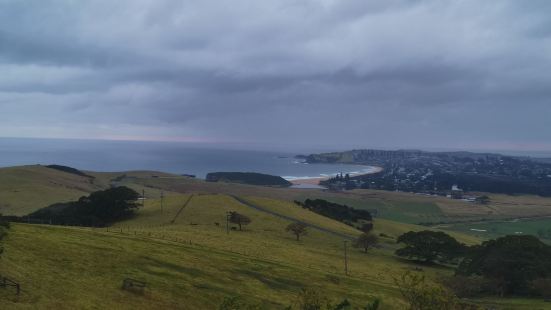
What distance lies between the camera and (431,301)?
22.5 metres

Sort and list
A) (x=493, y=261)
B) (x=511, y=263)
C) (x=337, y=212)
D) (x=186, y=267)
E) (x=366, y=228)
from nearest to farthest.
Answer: (x=186, y=267) < (x=511, y=263) < (x=493, y=261) < (x=366, y=228) < (x=337, y=212)

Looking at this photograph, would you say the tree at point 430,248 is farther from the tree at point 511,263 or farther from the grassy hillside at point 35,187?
the grassy hillside at point 35,187

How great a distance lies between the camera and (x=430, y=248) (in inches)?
3091

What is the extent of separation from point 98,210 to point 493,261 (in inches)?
2829

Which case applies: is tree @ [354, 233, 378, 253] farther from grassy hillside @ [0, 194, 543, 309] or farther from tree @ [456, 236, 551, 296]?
tree @ [456, 236, 551, 296]

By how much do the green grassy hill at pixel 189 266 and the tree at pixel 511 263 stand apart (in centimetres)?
605

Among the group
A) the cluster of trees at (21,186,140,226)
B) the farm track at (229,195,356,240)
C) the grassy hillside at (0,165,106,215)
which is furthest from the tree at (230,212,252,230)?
the grassy hillside at (0,165,106,215)

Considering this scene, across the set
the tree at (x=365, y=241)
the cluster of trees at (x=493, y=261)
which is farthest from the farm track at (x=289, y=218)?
the cluster of trees at (x=493, y=261)

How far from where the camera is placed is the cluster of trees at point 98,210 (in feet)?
284

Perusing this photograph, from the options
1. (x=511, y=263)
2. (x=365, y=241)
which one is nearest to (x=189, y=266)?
(x=365, y=241)

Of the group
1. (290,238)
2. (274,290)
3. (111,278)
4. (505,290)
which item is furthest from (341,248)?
(111,278)

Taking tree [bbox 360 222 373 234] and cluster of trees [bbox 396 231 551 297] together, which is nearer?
cluster of trees [bbox 396 231 551 297]

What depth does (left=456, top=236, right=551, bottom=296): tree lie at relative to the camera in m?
59.9

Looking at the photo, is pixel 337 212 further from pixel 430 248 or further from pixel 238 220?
pixel 238 220
